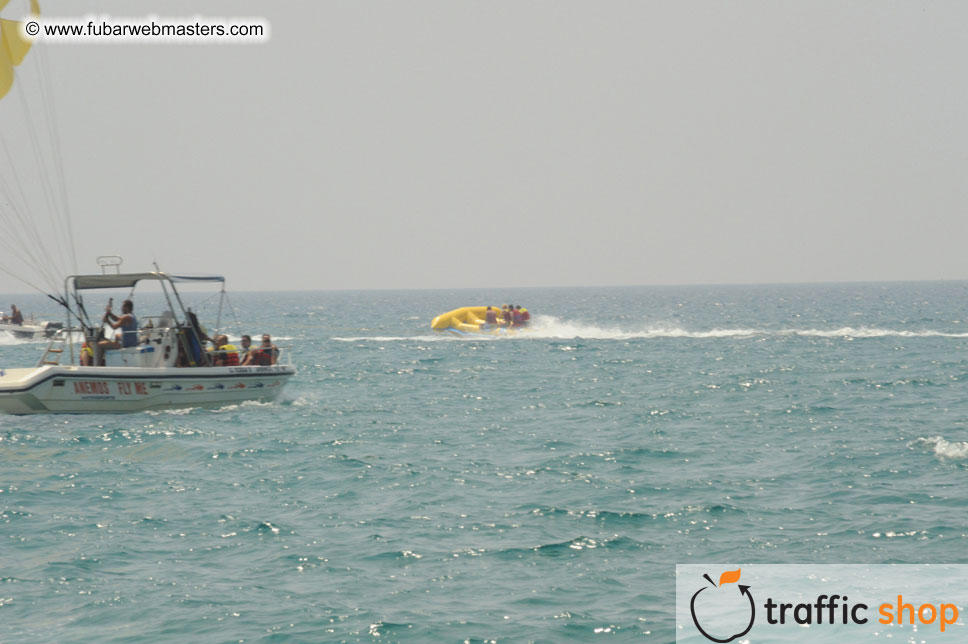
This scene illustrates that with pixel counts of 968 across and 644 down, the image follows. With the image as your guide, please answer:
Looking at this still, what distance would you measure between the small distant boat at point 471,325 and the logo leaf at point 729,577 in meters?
42.8

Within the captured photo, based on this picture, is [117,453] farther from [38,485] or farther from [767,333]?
[767,333]

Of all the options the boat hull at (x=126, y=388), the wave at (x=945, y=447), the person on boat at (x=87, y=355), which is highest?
the person on boat at (x=87, y=355)

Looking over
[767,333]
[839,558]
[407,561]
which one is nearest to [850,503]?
[839,558]

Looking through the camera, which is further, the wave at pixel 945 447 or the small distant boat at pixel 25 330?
the small distant boat at pixel 25 330

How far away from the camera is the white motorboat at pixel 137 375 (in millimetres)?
21500

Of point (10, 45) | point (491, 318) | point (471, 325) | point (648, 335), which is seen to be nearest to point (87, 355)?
point (10, 45)

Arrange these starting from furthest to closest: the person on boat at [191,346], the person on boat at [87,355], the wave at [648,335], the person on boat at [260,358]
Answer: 1. the wave at [648,335]
2. the person on boat at [260,358]
3. the person on boat at [191,346]
4. the person on boat at [87,355]

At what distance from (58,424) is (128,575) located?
39.6 feet

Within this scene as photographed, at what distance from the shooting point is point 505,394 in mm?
28766

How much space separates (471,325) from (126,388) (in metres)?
33.0

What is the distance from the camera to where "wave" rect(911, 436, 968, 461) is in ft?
57.1

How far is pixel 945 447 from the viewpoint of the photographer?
18.2m

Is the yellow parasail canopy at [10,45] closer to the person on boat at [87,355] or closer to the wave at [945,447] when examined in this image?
the person on boat at [87,355]

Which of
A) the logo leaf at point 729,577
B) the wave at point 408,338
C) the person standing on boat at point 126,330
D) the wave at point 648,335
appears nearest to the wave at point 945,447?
the logo leaf at point 729,577
